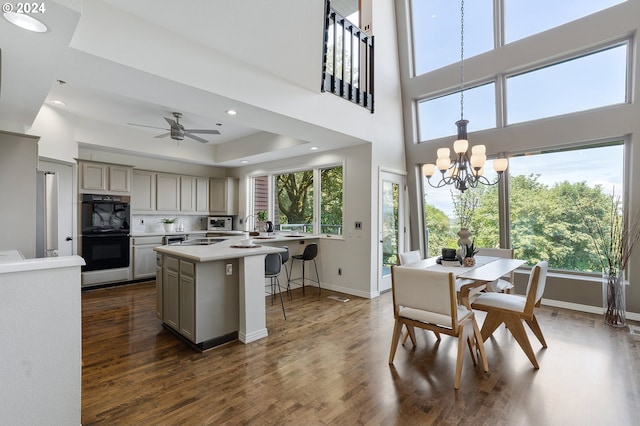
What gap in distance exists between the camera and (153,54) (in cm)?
252

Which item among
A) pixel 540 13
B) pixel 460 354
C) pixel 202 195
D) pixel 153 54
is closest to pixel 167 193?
pixel 202 195

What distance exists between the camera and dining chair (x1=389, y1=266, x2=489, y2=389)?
2326 millimetres

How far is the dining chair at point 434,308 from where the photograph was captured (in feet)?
7.63

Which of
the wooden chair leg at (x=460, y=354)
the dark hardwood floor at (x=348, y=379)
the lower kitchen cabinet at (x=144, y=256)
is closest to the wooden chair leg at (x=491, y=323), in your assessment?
the dark hardwood floor at (x=348, y=379)

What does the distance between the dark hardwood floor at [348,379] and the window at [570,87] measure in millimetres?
2941

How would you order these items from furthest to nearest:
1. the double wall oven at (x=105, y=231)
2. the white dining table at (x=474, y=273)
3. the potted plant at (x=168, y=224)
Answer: the potted plant at (x=168, y=224) < the double wall oven at (x=105, y=231) < the white dining table at (x=474, y=273)

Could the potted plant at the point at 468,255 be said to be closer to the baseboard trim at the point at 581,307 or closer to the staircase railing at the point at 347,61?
the baseboard trim at the point at 581,307

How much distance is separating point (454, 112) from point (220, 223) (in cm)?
562

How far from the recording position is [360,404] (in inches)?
81.5

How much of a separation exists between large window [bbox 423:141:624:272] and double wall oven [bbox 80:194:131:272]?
6.13m

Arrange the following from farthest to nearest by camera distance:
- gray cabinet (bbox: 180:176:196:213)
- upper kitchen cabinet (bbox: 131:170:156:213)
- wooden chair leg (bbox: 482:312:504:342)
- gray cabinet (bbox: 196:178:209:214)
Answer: gray cabinet (bbox: 196:178:209:214)
gray cabinet (bbox: 180:176:196:213)
upper kitchen cabinet (bbox: 131:170:156:213)
wooden chair leg (bbox: 482:312:504:342)

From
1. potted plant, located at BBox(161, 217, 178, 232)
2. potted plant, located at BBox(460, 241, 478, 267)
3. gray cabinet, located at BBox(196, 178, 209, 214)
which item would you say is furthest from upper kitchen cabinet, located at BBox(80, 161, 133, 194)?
potted plant, located at BBox(460, 241, 478, 267)

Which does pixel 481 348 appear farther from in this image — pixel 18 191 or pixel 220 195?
pixel 220 195

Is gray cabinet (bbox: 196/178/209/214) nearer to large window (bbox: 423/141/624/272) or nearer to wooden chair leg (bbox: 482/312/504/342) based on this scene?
large window (bbox: 423/141/624/272)
